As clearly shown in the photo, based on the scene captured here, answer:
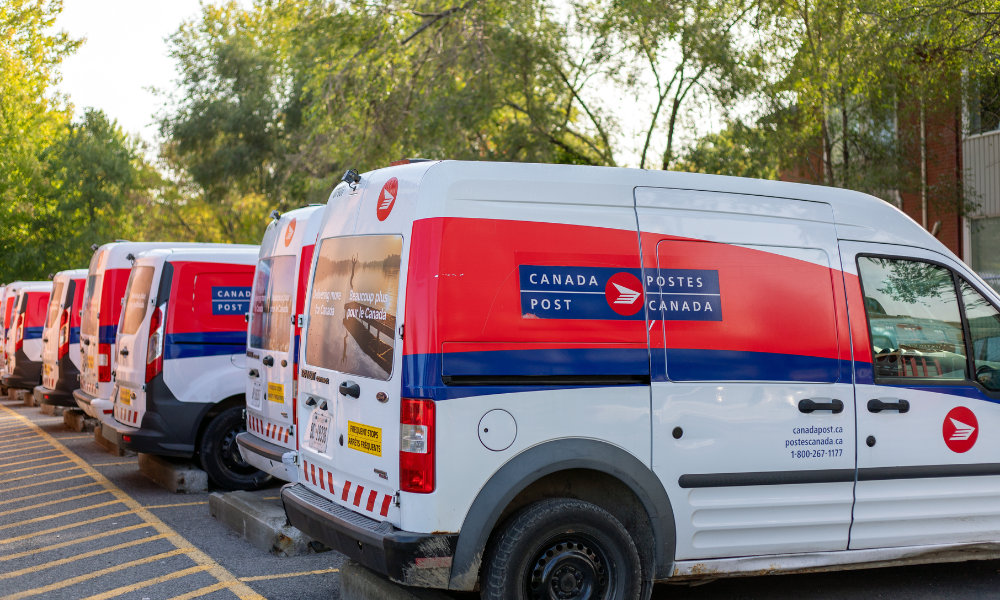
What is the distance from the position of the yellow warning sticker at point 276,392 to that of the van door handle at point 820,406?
411cm

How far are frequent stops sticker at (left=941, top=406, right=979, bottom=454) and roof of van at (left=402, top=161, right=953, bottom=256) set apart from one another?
98cm

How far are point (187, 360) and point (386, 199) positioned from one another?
15.4 feet

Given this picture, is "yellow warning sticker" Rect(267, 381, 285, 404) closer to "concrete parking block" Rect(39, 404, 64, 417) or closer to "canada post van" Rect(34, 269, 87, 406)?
"canada post van" Rect(34, 269, 87, 406)

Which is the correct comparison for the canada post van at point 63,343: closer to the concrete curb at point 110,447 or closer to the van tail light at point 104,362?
the concrete curb at point 110,447

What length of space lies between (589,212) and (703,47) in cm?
1179

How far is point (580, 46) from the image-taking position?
1659 cm

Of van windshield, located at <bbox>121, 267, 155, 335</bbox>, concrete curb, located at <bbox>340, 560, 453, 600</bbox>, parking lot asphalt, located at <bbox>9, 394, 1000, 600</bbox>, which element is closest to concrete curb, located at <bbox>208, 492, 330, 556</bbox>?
parking lot asphalt, located at <bbox>9, 394, 1000, 600</bbox>

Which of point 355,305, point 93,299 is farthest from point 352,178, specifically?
point 93,299

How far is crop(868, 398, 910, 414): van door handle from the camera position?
15.7 feet

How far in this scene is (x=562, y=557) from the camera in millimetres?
4148


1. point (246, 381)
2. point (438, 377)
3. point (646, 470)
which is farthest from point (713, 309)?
point (246, 381)

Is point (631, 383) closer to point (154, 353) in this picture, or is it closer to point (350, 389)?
point (350, 389)

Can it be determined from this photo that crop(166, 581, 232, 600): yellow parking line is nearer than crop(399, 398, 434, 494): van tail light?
No

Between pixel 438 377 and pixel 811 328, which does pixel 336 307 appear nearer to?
pixel 438 377
